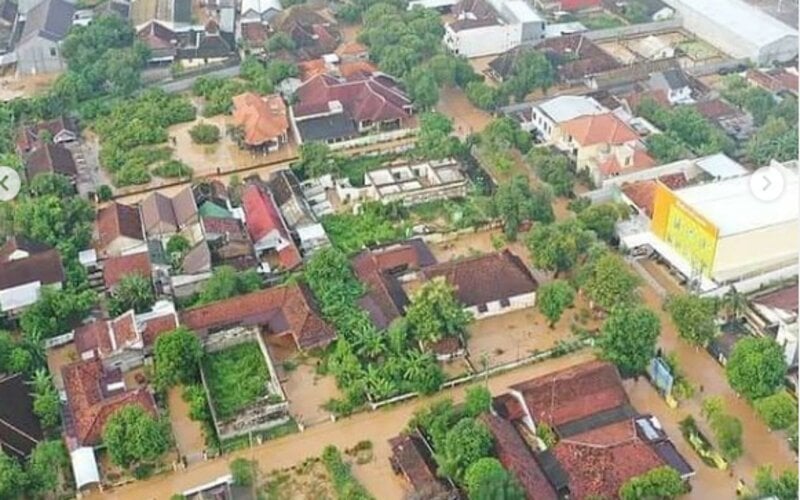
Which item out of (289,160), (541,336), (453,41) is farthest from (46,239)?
(453,41)

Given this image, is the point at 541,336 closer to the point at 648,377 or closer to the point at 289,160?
the point at 648,377

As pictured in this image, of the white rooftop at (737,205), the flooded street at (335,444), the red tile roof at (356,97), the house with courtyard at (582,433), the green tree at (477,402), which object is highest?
the white rooftop at (737,205)

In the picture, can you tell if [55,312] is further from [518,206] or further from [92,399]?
[518,206]

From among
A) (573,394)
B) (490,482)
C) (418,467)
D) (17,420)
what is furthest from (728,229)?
(17,420)

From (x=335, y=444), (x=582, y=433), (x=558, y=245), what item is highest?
(x=558, y=245)

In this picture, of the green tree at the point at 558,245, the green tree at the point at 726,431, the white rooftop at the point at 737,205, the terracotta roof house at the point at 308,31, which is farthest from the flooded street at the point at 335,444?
the terracotta roof house at the point at 308,31

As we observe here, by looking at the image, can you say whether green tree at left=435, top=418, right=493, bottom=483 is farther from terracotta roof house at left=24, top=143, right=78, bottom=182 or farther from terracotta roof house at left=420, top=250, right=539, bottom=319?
terracotta roof house at left=24, top=143, right=78, bottom=182

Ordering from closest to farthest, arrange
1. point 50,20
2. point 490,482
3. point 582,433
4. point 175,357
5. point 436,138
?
1. point 490,482
2. point 582,433
3. point 175,357
4. point 436,138
5. point 50,20

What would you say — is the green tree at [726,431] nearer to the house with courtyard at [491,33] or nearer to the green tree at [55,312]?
the green tree at [55,312]
